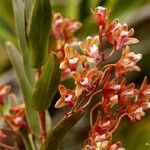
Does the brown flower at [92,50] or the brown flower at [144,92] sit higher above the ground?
the brown flower at [92,50]

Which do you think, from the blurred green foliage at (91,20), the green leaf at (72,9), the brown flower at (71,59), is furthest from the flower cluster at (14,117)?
the green leaf at (72,9)

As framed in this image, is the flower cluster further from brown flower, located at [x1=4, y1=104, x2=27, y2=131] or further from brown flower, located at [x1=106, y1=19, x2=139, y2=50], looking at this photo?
brown flower, located at [x1=106, y1=19, x2=139, y2=50]

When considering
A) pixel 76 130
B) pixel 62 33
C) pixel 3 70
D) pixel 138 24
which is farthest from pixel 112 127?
pixel 3 70

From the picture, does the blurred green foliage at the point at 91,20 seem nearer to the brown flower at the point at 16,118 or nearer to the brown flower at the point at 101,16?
the brown flower at the point at 16,118

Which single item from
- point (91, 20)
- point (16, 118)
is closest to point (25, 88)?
point (16, 118)

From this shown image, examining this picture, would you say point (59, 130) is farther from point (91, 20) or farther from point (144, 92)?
point (91, 20)

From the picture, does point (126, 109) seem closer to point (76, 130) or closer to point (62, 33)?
point (62, 33)
